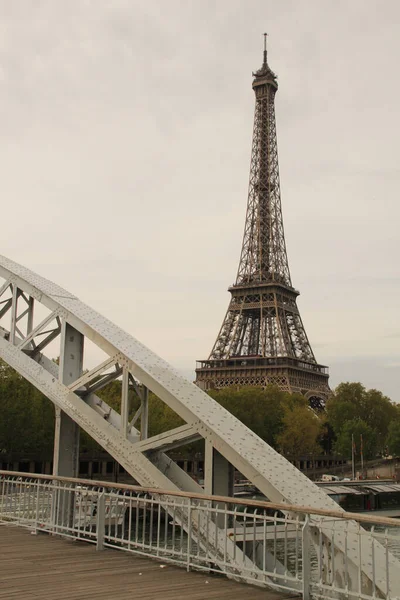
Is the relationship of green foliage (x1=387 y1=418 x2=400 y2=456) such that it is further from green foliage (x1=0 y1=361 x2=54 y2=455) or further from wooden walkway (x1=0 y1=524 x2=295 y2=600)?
wooden walkway (x1=0 y1=524 x2=295 y2=600)

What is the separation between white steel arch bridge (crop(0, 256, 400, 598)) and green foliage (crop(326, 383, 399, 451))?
67.5 metres

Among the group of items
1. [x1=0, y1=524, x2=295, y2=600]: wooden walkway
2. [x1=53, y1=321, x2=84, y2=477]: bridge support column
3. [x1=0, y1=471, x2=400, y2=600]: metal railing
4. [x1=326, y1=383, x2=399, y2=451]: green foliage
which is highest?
[x1=326, y1=383, x2=399, y2=451]: green foliage

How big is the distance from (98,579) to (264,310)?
75328 millimetres

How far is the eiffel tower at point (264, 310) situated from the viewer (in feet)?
259

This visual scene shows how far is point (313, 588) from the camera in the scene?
677 cm

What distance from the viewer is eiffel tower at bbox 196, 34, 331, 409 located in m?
79.1

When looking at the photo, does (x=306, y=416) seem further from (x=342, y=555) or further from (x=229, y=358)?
(x=342, y=555)

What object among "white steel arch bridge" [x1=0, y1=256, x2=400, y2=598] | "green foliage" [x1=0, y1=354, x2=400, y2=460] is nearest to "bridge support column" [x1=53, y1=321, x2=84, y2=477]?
"white steel arch bridge" [x1=0, y1=256, x2=400, y2=598]

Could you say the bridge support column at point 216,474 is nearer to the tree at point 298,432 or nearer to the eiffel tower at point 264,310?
the tree at point 298,432

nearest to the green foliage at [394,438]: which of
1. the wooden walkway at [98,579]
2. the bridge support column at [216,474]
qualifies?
the bridge support column at [216,474]

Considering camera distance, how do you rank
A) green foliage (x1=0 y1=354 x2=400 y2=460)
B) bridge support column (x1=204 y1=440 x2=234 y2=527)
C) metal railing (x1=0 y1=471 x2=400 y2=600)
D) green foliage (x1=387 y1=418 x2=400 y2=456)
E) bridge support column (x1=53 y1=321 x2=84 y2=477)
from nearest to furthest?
metal railing (x1=0 y1=471 x2=400 y2=600), bridge support column (x1=204 y1=440 x2=234 y2=527), bridge support column (x1=53 y1=321 x2=84 y2=477), green foliage (x1=0 y1=354 x2=400 y2=460), green foliage (x1=387 y1=418 x2=400 y2=456)

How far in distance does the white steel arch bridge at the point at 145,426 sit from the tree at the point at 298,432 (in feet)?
172

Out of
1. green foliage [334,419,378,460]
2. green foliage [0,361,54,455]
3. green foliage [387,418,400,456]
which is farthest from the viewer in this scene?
green foliage [387,418,400,456]

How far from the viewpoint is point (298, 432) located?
6319 centimetres
